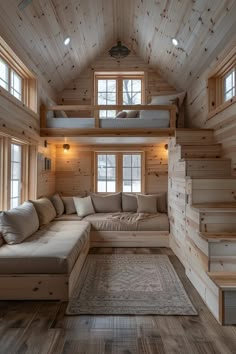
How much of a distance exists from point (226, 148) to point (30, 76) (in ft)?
10.8

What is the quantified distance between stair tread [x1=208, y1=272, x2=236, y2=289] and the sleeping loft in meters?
0.02

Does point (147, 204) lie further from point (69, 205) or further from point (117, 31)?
point (117, 31)

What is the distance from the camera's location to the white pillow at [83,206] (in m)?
4.72

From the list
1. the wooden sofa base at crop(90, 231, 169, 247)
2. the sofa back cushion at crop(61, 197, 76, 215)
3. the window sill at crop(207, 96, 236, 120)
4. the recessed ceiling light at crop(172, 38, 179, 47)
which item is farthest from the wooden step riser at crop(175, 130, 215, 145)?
the sofa back cushion at crop(61, 197, 76, 215)

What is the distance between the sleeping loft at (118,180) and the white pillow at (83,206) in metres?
0.03

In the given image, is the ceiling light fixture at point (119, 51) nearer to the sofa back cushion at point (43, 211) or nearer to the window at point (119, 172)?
the window at point (119, 172)

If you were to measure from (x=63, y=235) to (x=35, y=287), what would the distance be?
87cm

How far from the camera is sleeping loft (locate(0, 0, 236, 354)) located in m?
2.05

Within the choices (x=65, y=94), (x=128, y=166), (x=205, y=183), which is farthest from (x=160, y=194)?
(x=65, y=94)

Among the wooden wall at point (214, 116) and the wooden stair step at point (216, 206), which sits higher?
the wooden wall at point (214, 116)

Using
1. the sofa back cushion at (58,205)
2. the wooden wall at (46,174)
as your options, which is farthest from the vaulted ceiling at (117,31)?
the sofa back cushion at (58,205)

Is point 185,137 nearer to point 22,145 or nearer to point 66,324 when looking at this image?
point 22,145

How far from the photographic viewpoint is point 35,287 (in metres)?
2.34

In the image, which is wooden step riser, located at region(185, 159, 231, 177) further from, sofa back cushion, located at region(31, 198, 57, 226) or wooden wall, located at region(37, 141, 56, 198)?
wooden wall, located at region(37, 141, 56, 198)
